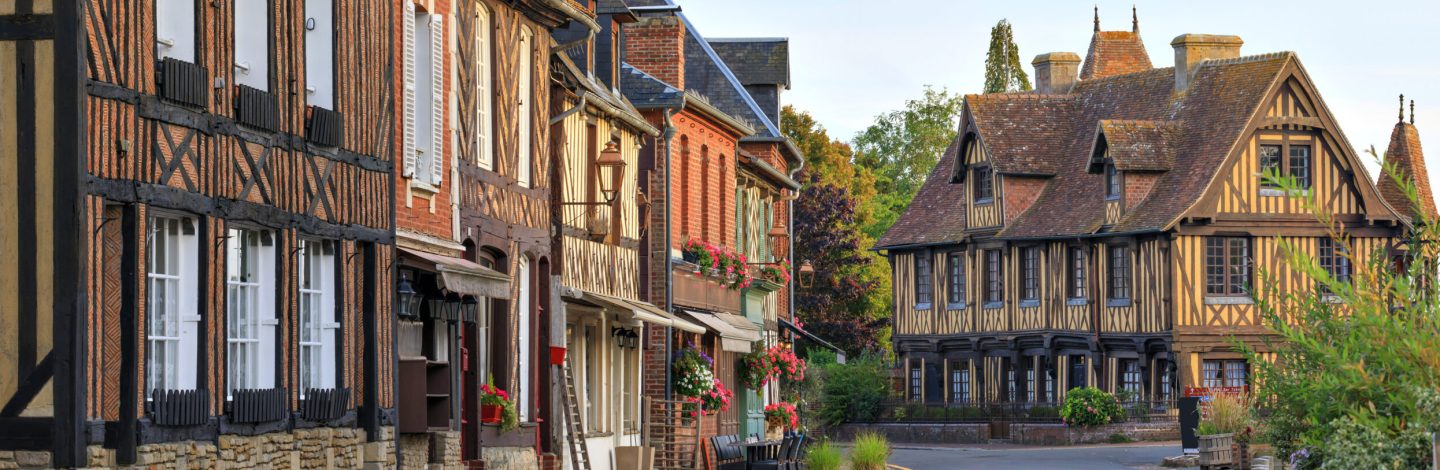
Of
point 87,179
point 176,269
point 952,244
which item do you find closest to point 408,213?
point 176,269

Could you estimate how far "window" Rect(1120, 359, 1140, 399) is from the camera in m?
44.0

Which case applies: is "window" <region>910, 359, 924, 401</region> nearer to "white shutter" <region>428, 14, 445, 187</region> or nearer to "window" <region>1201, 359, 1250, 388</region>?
"window" <region>1201, 359, 1250, 388</region>

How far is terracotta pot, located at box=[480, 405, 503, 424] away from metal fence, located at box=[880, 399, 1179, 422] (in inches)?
985

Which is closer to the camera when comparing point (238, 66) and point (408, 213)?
point (238, 66)

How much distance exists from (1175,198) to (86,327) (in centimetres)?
3382

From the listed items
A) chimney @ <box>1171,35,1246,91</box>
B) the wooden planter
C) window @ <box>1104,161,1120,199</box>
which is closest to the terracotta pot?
the wooden planter

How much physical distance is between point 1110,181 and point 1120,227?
141 centimetres

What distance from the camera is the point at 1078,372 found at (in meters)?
45.7

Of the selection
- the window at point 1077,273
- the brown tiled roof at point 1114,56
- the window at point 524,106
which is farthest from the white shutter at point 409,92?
the brown tiled roof at point 1114,56

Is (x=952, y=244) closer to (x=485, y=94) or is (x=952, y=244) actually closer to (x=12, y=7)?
(x=485, y=94)

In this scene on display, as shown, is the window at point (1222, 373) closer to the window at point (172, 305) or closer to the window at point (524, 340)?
the window at point (524, 340)

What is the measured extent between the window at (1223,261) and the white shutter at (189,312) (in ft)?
106

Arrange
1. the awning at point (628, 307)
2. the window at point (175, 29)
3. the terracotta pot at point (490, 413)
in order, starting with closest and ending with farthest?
the window at point (175, 29)
the terracotta pot at point (490, 413)
the awning at point (628, 307)

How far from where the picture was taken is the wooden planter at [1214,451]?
80.1 feet
